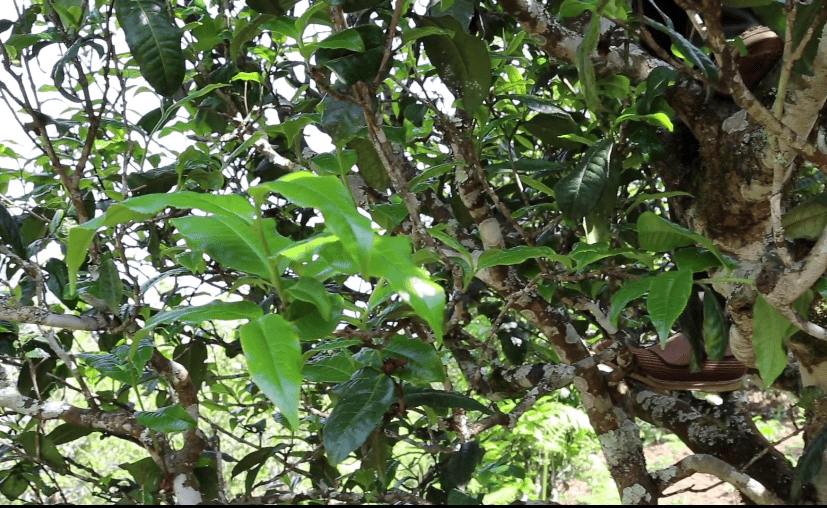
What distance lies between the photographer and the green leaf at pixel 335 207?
45cm

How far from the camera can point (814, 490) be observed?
1.28m

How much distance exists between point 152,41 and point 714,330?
86 centimetres

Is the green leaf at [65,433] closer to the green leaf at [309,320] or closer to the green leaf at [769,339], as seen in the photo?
the green leaf at [309,320]

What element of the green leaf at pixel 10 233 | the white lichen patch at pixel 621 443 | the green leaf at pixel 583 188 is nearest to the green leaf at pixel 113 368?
the green leaf at pixel 10 233

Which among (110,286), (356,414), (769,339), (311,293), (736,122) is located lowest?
(769,339)

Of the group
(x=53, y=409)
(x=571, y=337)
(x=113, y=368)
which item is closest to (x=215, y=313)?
(x=113, y=368)

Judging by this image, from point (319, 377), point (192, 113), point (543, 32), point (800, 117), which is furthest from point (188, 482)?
point (800, 117)

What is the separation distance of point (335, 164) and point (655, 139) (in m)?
0.55

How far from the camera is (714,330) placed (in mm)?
1020

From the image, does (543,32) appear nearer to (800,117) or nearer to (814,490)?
(800,117)

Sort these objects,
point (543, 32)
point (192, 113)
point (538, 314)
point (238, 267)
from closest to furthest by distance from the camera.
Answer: point (238, 267) → point (543, 32) → point (538, 314) → point (192, 113)

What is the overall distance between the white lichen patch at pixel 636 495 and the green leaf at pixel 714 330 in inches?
18.9

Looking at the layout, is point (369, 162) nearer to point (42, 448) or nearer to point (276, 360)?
point (276, 360)

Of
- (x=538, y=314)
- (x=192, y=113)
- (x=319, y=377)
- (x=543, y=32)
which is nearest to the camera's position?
(x=319, y=377)
